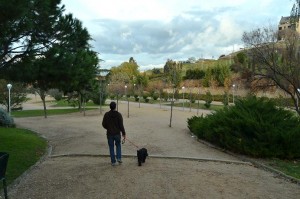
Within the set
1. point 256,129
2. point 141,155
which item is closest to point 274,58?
point 256,129

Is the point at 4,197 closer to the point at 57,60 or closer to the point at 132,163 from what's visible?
the point at 132,163

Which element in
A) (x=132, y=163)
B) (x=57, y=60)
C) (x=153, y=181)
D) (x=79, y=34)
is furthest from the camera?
(x=79, y=34)

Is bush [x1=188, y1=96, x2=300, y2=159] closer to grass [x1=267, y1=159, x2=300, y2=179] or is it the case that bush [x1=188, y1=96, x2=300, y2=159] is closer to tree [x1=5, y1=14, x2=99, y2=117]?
grass [x1=267, y1=159, x2=300, y2=179]

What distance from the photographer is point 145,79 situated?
74500 millimetres

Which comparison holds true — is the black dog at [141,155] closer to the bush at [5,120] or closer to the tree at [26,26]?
the tree at [26,26]

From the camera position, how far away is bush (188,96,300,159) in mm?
10961

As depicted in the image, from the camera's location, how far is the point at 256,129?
11281mm

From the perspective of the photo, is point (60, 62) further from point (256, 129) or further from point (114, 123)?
point (256, 129)

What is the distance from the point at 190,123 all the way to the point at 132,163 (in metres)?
8.52

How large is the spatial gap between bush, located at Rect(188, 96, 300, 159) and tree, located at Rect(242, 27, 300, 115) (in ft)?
53.5

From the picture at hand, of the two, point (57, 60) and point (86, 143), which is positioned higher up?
point (57, 60)

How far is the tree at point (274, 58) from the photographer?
97.5 feet

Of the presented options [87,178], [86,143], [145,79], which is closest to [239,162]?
[87,178]

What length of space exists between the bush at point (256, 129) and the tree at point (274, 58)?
16.3 metres
